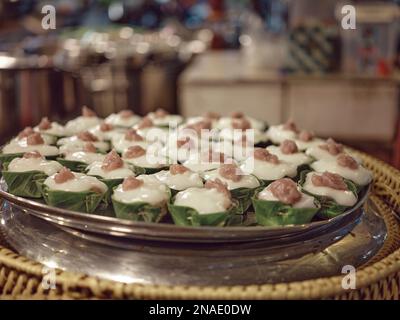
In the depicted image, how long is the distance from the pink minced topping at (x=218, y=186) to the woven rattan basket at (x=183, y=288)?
13.4 inches

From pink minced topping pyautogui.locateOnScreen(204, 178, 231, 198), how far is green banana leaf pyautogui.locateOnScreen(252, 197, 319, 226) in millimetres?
84

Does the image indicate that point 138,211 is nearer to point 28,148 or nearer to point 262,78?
point 28,148

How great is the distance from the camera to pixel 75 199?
1544mm

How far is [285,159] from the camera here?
1881 millimetres

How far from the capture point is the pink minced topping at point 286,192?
4.80 feet

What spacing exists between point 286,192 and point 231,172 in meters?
0.23

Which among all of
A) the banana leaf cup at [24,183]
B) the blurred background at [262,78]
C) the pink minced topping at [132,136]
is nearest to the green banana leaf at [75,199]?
the banana leaf cup at [24,183]

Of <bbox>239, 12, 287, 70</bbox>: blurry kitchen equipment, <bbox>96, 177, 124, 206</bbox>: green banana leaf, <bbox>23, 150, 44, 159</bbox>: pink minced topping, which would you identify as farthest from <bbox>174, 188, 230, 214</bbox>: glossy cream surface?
<bbox>239, 12, 287, 70</bbox>: blurry kitchen equipment

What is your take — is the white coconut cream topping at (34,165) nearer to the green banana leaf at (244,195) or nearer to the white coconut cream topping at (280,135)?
the green banana leaf at (244,195)

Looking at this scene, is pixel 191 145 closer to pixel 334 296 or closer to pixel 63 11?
pixel 334 296

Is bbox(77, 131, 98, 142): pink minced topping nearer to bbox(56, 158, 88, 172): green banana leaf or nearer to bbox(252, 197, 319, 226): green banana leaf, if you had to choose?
bbox(56, 158, 88, 172): green banana leaf

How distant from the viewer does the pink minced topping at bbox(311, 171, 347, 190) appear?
1.58 meters
